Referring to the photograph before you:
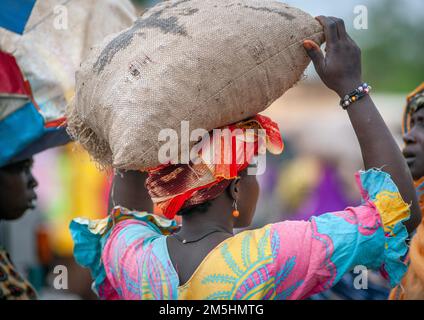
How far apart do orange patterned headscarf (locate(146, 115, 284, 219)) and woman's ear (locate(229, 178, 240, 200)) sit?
23 mm

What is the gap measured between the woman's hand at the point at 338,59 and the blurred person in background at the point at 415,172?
97 cm

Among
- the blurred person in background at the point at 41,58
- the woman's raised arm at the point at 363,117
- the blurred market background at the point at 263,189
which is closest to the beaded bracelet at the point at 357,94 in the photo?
the woman's raised arm at the point at 363,117

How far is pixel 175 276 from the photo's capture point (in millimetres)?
2188

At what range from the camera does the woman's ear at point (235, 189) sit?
7.40 ft

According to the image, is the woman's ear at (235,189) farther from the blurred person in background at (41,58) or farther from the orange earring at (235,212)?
the blurred person in background at (41,58)

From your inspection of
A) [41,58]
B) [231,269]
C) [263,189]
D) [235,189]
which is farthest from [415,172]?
[263,189]

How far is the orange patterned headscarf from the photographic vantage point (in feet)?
7.03

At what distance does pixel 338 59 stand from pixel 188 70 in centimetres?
51

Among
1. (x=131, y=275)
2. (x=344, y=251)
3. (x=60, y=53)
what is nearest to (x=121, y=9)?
(x=60, y=53)

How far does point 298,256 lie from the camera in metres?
2.07

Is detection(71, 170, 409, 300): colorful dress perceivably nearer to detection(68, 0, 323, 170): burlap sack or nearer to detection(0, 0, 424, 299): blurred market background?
detection(68, 0, 323, 170): burlap sack

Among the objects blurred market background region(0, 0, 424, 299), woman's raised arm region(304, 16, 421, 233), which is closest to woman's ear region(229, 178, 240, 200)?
woman's raised arm region(304, 16, 421, 233)

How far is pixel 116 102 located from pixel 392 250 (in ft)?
3.30
